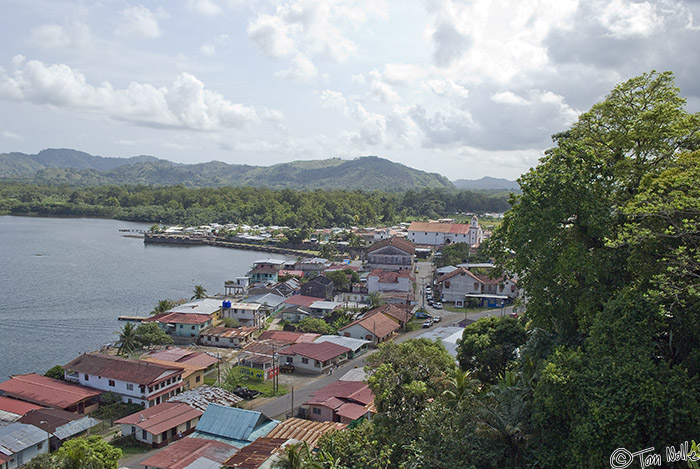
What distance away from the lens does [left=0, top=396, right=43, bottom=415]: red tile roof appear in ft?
51.9

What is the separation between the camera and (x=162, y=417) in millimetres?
15086

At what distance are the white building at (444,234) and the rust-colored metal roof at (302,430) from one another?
125 feet

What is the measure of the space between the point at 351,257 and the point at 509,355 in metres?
39.3

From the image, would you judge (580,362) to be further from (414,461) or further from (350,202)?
(350,202)

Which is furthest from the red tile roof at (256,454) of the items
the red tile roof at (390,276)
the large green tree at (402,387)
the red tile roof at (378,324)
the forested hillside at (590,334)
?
the red tile roof at (390,276)

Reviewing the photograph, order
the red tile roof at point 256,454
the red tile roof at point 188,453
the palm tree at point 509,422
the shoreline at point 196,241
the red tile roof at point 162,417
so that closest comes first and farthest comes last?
1. the palm tree at point 509,422
2. the red tile roof at point 256,454
3. the red tile roof at point 188,453
4. the red tile roof at point 162,417
5. the shoreline at point 196,241

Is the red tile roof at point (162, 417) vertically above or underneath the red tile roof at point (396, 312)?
underneath

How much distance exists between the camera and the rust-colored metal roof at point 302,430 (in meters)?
12.5

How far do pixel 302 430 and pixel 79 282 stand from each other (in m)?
30.6

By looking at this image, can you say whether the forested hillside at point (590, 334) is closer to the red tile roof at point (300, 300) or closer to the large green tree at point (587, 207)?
the large green tree at point (587, 207)

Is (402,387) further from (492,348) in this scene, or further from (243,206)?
(243,206)

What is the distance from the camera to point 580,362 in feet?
23.3

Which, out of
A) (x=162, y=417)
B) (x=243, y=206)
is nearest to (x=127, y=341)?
(x=162, y=417)

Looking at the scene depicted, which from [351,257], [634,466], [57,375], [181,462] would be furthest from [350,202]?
[634,466]
